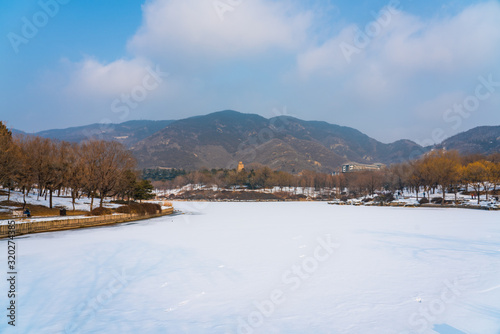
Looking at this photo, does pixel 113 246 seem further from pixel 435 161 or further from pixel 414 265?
pixel 435 161

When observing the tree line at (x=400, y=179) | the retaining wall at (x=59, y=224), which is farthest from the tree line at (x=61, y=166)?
the tree line at (x=400, y=179)

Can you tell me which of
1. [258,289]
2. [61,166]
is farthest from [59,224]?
[258,289]

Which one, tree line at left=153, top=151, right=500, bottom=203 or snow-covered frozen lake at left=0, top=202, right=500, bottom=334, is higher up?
tree line at left=153, top=151, right=500, bottom=203

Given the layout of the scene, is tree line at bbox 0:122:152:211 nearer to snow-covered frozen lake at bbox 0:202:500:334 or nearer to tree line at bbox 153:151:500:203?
snow-covered frozen lake at bbox 0:202:500:334

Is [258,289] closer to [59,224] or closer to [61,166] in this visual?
[59,224]

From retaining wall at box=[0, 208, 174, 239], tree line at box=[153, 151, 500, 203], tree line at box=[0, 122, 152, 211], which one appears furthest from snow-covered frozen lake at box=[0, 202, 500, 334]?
tree line at box=[153, 151, 500, 203]

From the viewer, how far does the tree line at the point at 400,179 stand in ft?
240

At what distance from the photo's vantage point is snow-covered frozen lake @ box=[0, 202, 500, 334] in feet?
27.2

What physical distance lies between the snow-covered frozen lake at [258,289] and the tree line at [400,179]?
212 ft

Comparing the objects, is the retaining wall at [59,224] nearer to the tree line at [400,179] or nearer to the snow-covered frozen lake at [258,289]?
the snow-covered frozen lake at [258,289]

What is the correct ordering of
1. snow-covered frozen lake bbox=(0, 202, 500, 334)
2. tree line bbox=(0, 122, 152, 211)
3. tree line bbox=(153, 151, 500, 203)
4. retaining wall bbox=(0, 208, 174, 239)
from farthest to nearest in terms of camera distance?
tree line bbox=(153, 151, 500, 203), tree line bbox=(0, 122, 152, 211), retaining wall bbox=(0, 208, 174, 239), snow-covered frozen lake bbox=(0, 202, 500, 334)

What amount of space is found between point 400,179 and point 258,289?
334 ft

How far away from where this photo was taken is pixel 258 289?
11234 mm

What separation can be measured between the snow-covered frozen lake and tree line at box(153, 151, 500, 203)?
64712 millimetres
